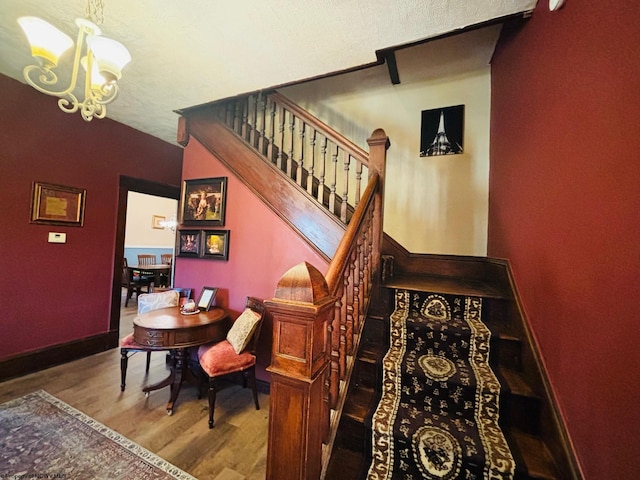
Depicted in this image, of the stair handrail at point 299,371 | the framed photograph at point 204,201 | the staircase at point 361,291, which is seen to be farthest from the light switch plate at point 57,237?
the stair handrail at point 299,371

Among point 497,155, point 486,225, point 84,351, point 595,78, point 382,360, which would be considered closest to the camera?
point 595,78

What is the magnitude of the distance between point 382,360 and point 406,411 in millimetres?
261

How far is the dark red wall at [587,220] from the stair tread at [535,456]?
131 millimetres

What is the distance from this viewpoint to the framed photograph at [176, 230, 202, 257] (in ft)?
9.00

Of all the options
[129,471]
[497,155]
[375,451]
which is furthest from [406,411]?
[497,155]

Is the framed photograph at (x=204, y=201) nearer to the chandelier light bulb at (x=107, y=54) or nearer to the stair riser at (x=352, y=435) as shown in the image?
the chandelier light bulb at (x=107, y=54)

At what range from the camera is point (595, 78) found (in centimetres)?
98

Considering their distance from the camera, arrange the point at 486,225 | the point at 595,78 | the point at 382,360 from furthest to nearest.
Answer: the point at 486,225 → the point at 382,360 → the point at 595,78

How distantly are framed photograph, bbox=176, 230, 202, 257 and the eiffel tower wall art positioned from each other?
2.66 meters

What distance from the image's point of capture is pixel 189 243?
2787 mm

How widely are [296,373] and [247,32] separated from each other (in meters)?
2.13

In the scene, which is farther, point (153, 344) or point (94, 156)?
point (94, 156)

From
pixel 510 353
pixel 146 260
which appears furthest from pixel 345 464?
pixel 146 260

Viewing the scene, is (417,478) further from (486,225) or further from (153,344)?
(486,225)
